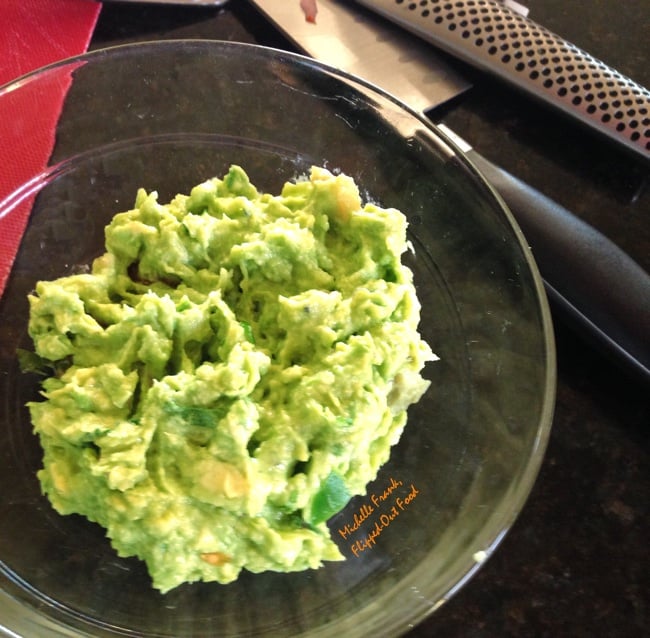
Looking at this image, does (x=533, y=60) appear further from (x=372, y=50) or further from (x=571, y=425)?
(x=571, y=425)

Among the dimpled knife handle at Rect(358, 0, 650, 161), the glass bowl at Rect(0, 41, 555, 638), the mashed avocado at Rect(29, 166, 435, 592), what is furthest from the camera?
the dimpled knife handle at Rect(358, 0, 650, 161)

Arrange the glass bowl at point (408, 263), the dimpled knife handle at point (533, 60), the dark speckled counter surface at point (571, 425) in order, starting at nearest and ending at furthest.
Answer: the glass bowl at point (408, 263), the dark speckled counter surface at point (571, 425), the dimpled knife handle at point (533, 60)

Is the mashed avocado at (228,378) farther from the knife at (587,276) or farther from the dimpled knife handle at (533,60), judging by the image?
the dimpled knife handle at (533,60)

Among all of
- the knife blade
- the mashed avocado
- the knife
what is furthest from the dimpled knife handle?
the mashed avocado

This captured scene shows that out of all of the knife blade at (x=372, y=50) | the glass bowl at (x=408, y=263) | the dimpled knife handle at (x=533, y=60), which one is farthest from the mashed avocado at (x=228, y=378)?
the dimpled knife handle at (x=533, y=60)

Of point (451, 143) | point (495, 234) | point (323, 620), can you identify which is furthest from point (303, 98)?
point (323, 620)

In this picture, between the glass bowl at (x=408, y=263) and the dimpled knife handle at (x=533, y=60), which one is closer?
the glass bowl at (x=408, y=263)

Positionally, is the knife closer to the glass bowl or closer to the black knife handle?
the black knife handle
